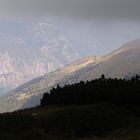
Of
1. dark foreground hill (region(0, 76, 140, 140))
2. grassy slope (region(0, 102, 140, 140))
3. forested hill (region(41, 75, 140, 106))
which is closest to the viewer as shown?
grassy slope (region(0, 102, 140, 140))

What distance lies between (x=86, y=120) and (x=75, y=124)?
5.65 ft

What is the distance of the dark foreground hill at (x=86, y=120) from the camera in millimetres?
43156

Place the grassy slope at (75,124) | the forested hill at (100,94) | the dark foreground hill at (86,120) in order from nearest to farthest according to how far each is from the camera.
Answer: the grassy slope at (75,124), the dark foreground hill at (86,120), the forested hill at (100,94)

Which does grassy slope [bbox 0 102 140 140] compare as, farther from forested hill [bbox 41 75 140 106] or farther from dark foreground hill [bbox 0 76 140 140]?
forested hill [bbox 41 75 140 106]

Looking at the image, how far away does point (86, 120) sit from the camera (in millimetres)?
48062

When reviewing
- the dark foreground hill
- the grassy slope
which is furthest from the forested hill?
the grassy slope

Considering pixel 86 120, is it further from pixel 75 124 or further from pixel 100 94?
pixel 100 94

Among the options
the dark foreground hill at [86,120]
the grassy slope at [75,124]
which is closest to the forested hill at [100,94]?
the dark foreground hill at [86,120]

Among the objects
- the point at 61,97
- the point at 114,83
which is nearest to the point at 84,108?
the point at 61,97

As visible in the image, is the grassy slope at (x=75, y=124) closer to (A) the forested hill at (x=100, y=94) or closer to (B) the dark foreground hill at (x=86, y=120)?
(B) the dark foreground hill at (x=86, y=120)

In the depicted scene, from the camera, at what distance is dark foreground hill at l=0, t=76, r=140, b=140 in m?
43.2

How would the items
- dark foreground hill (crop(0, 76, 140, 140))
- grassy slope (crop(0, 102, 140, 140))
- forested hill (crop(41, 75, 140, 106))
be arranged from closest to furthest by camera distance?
1. grassy slope (crop(0, 102, 140, 140))
2. dark foreground hill (crop(0, 76, 140, 140))
3. forested hill (crop(41, 75, 140, 106))

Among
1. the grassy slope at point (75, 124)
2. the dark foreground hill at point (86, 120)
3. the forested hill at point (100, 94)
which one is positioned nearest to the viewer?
the grassy slope at point (75, 124)

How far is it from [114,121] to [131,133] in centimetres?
644
